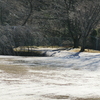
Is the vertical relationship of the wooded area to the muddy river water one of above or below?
above

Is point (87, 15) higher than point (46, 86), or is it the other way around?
point (87, 15)

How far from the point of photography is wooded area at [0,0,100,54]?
3441cm

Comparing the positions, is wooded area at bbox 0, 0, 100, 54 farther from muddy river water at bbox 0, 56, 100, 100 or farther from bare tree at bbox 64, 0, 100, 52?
muddy river water at bbox 0, 56, 100, 100

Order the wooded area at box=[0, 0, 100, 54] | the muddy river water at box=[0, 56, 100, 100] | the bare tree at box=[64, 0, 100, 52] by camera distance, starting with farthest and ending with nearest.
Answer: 1. the wooded area at box=[0, 0, 100, 54]
2. the bare tree at box=[64, 0, 100, 52]
3. the muddy river water at box=[0, 56, 100, 100]

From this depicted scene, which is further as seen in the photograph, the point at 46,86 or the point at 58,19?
the point at 58,19

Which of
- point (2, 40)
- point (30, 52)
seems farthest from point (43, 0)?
point (2, 40)

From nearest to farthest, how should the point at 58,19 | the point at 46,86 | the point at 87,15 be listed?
the point at 46,86, the point at 87,15, the point at 58,19

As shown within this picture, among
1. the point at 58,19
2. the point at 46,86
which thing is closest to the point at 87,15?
the point at 58,19

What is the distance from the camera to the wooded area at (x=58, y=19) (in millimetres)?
34406

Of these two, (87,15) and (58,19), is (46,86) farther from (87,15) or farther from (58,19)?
(58,19)

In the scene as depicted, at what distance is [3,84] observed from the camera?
43.8 feet

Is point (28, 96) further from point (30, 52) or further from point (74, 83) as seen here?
point (30, 52)

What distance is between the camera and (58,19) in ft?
133

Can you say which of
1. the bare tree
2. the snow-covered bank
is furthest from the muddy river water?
the bare tree
